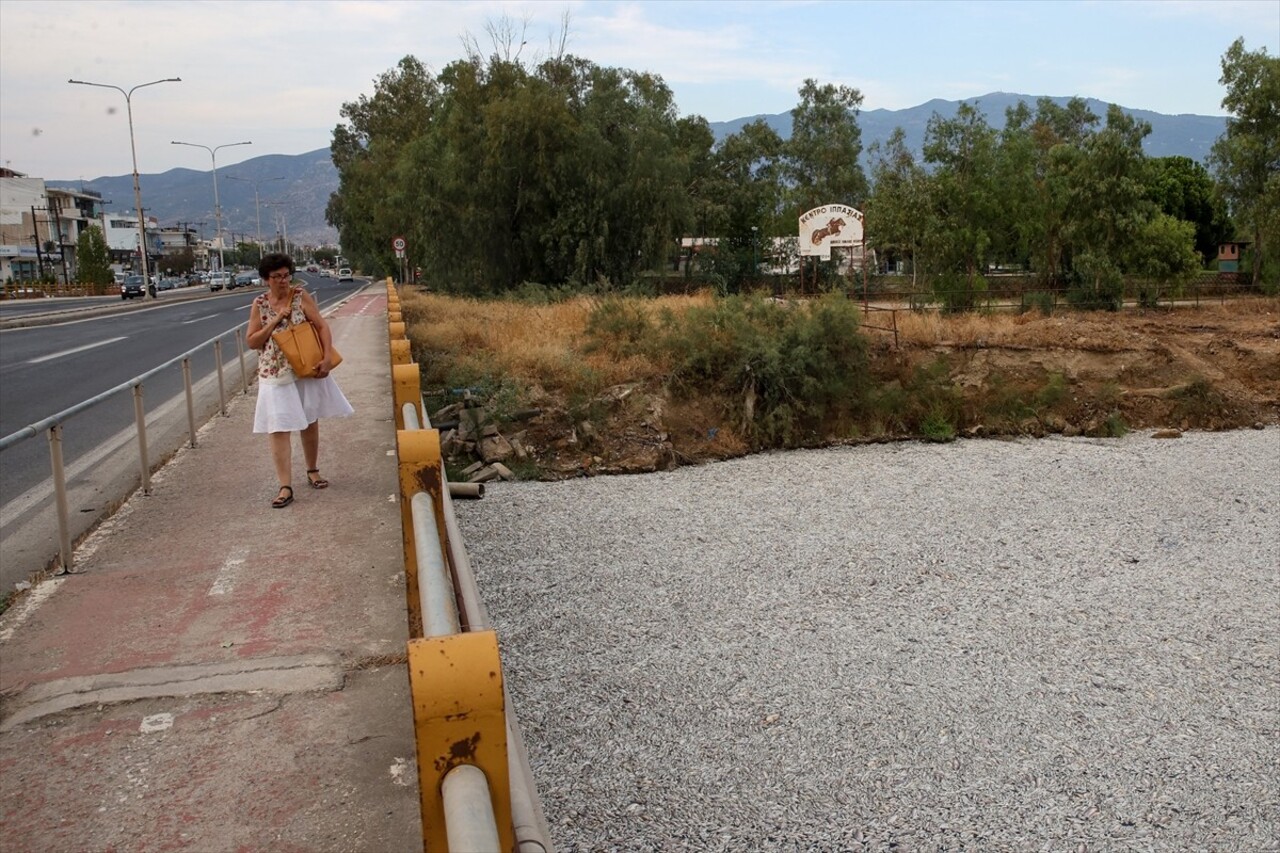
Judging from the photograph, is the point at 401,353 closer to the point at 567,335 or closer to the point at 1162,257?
the point at 567,335

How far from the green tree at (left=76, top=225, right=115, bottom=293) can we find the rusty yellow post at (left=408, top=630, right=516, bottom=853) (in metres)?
84.1

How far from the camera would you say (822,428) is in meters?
20.7

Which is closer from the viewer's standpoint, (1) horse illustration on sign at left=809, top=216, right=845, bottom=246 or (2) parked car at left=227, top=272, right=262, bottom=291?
(1) horse illustration on sign at left=809, top=216, right=845, bottom=246

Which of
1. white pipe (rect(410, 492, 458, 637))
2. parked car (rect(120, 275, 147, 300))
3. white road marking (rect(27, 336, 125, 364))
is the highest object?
parked car (rect(120, 275, 147, 300))

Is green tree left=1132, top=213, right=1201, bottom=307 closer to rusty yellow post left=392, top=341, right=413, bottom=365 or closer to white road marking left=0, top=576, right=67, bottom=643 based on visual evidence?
rusty yellow post left=392, top=341, right=413, bottom=365

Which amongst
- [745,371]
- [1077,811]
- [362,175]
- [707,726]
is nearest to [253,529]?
[707,726]

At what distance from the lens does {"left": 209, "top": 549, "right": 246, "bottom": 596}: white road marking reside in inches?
235

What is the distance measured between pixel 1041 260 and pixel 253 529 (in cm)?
4252

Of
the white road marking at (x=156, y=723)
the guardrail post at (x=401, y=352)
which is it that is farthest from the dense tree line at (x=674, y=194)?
the white road marking at (x=156, y=723)

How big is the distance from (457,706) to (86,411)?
15.1 metres

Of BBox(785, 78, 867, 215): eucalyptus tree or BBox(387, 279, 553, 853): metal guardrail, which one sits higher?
BBox(785, 78, 867, 215): eucalyptus tree

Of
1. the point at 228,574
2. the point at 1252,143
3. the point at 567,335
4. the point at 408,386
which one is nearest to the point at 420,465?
the point at 408,386

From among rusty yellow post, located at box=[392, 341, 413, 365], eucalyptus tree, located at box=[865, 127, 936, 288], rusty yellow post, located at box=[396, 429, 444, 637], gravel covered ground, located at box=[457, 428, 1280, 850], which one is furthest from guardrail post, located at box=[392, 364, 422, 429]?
eucalyptus tree, located at box=[865, 127, 936, 288]

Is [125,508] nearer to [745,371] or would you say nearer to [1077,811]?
[1077,811]
